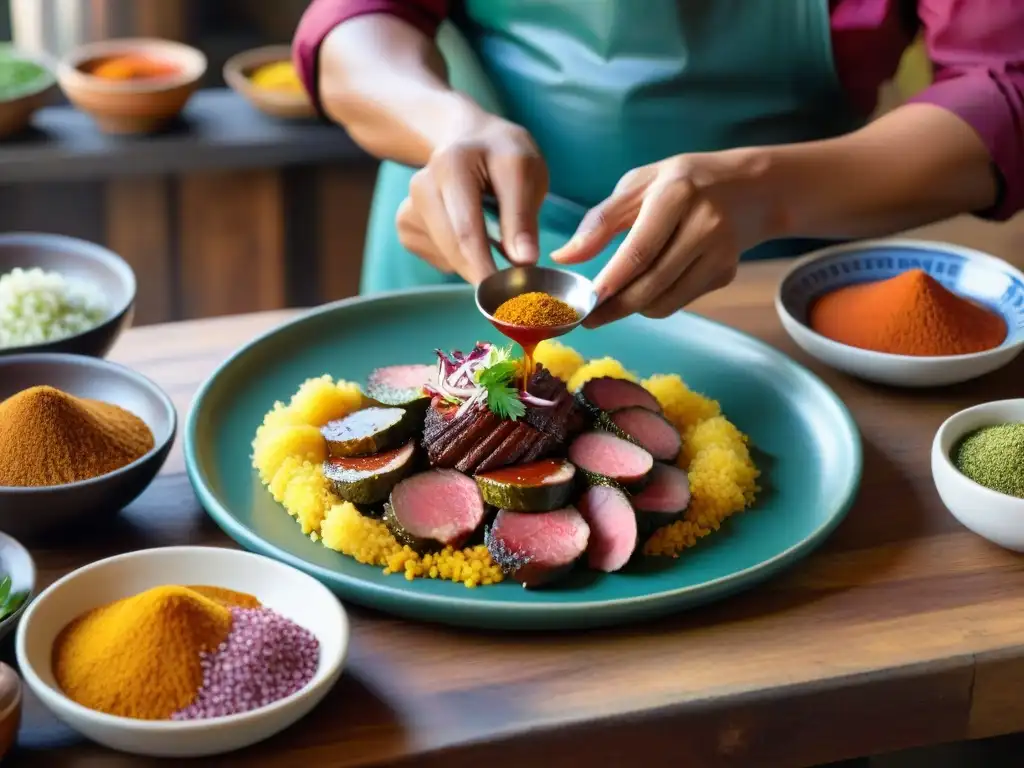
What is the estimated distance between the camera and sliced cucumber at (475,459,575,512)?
5.05ft

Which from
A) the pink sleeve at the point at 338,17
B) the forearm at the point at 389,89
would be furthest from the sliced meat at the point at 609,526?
the pink sleeve at the point at 338,17

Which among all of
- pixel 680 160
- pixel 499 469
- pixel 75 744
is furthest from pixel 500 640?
pixel 680 160

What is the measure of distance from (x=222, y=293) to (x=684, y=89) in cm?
234

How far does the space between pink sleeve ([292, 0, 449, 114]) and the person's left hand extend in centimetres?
81

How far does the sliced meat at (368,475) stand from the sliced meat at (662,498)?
30 cm

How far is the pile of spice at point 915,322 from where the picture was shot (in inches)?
76.5

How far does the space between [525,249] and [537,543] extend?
495 millimetres

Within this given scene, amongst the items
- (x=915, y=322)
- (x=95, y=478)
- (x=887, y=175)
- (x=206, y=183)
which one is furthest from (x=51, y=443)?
(x=206, y=183)

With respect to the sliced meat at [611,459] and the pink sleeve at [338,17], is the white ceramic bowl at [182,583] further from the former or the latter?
the pink sleeve at [338,17]

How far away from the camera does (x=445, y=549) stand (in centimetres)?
153

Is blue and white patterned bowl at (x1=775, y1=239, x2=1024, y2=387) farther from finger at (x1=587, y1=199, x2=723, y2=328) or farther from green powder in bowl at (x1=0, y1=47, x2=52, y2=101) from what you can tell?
green powder in bowl at (x1=0, y1=47, x2=52, y2=101)

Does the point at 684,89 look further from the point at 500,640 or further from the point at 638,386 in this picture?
the point at 500,640

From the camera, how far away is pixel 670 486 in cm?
164

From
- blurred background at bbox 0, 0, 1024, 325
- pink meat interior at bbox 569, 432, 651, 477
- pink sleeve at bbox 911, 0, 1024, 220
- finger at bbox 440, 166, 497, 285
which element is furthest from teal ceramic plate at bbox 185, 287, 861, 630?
blurred background at bbox 0, 0, 1024, 325
